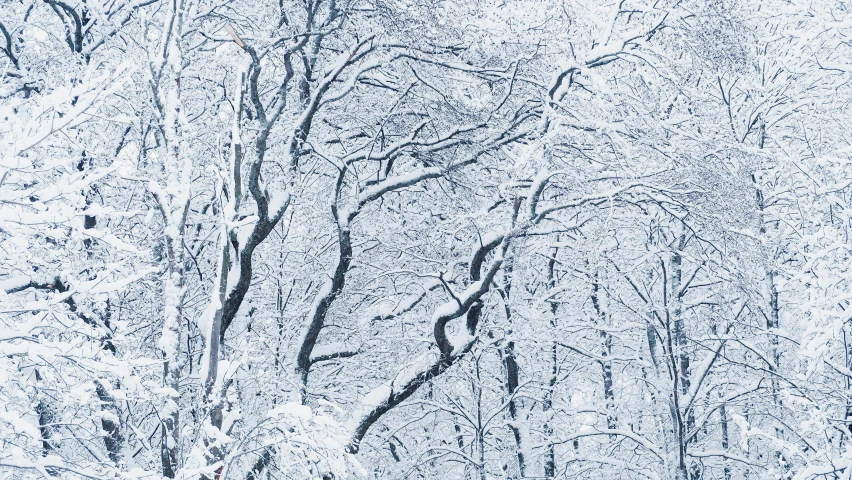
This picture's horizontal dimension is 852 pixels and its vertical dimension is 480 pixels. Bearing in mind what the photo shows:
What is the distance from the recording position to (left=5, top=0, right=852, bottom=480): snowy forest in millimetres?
5715

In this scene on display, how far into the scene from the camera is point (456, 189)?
426 inches

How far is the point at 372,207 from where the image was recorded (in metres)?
12.3

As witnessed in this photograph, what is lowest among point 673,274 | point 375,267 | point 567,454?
point 567,454

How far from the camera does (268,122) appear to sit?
8.56 meters

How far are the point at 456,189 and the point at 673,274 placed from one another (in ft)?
11.0

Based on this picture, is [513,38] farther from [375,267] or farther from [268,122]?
[375,267]

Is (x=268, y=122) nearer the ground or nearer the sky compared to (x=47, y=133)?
nearer the sky

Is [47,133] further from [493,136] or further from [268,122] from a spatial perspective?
[493,136]

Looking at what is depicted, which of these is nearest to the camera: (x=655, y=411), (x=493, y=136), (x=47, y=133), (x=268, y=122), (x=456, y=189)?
(x=47, y=133)

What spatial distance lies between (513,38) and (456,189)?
247 centimetres

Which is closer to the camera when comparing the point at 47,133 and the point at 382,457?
the point at 47,133

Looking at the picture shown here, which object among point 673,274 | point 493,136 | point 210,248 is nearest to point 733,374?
point 673,274

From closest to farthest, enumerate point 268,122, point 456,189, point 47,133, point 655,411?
point 47,133 → point 268,122 → point 456,189 → point 655,411

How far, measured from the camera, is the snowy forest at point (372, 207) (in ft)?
18.7
